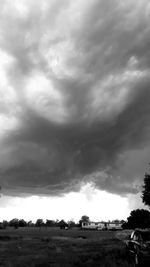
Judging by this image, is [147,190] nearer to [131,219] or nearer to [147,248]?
[147,248]

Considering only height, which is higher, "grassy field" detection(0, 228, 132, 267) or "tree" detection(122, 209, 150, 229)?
"tree" detection(122, 209, 150, 229)

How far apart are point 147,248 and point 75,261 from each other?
535 centimetres

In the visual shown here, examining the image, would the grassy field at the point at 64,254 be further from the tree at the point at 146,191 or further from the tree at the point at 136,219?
the tree at the point at 136,219

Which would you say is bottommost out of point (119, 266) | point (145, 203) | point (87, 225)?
point (119, 266)

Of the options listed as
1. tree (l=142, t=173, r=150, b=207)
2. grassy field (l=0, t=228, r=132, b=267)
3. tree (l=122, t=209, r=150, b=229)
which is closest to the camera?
grassy field (l=0, t=228, r=132, b=267)

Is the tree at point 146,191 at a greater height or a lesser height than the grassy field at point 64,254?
greater

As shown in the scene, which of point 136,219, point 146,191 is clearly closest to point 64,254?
point 146,191

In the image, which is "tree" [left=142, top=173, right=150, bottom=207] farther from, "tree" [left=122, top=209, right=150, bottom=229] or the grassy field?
"tree" [left=122, top=209, right=150, bottom=229]

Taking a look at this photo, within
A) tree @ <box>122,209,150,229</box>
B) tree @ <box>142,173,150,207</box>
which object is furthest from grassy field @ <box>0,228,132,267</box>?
tree @ <box>122,209,150,229</box>

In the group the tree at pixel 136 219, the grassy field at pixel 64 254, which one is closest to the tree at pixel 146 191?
the grassy field at pixel 64 254

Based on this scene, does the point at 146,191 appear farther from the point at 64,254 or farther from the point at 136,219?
the point at 136,219

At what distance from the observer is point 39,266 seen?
18234 mm

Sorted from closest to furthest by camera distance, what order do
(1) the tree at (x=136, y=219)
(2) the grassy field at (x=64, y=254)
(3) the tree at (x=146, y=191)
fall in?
(2) the grassy field at (x=64, y=254)
(3) the tree at (x=146, y=191)
(1) the tree at (x=136, y=219)

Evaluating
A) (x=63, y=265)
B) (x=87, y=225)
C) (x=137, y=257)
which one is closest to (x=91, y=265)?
(x=63, y=265)
